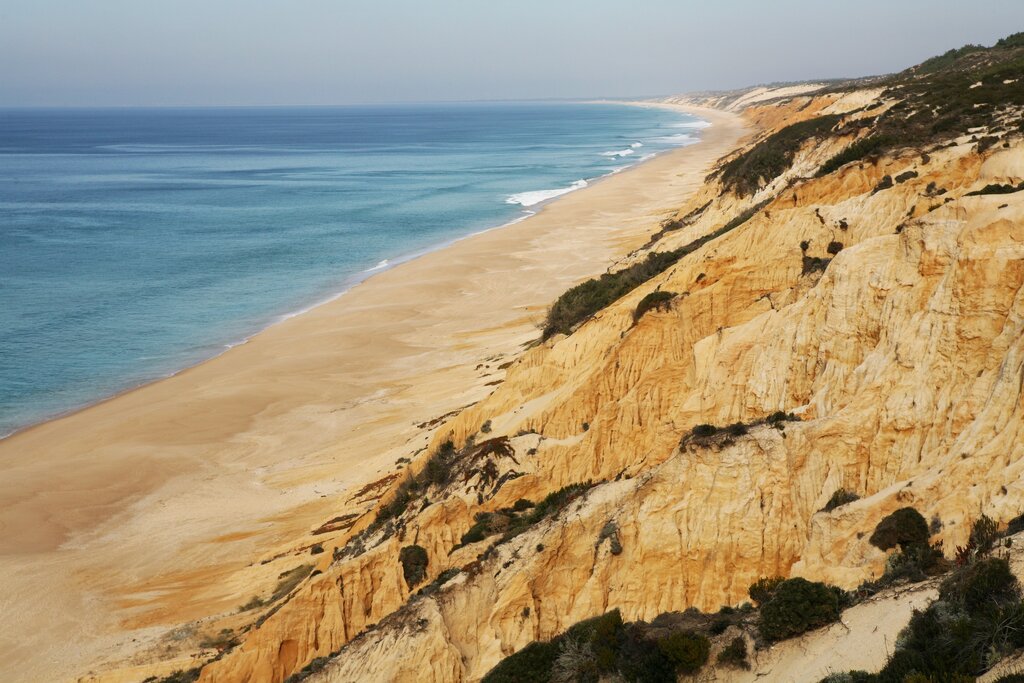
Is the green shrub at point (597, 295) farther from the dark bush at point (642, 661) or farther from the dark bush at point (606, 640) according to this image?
the dark bush at point (642, 661)

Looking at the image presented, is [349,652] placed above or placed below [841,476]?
below

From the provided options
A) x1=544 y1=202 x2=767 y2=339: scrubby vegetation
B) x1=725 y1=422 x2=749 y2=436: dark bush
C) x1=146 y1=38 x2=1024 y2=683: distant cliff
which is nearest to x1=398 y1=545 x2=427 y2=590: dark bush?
x1=146 y1=38 x2=1024 y2=683: distant cliff

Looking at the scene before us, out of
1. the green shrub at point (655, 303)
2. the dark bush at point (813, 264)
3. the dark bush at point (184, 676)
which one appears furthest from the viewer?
the green shrub at point (655, 303)

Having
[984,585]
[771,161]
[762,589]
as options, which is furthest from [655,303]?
[771,161]

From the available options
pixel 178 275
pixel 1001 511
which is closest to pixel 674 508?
pixel 1001 511

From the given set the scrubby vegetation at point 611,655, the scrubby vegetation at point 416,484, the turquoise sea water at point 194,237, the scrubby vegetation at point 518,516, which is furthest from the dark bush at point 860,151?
the turquoise sea water at point 194,237

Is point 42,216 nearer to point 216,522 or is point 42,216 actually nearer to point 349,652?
point 216,522

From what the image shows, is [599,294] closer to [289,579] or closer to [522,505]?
[522,505]
